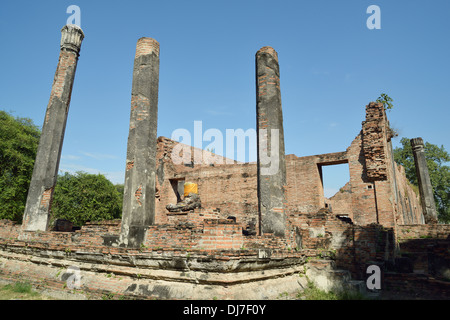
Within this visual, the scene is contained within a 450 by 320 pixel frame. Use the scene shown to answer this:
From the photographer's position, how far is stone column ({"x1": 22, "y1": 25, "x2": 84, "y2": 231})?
877cm

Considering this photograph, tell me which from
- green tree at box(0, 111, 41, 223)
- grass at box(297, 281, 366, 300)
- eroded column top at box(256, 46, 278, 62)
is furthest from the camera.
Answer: green tree at box(0, 111, 41, 223)

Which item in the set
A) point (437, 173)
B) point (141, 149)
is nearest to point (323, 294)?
point (141, 149)

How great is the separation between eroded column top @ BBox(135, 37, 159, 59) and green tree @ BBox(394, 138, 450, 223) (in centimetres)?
3009

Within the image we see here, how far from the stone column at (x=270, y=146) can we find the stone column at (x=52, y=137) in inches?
249

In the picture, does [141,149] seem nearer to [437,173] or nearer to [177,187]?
[177,187]

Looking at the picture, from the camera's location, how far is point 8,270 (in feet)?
23.4

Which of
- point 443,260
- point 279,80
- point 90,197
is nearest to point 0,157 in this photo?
point 90,197

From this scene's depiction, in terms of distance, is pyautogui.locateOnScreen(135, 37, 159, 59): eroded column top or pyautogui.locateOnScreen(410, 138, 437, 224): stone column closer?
pyautogui.locateOnScreen(135, 37, 159, 59): eroded column top

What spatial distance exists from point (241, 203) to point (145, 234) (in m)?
11.1

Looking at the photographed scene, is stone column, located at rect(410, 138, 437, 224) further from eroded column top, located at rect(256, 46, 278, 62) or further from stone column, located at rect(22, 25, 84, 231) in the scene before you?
stone column, located at rect(22, 25, 84, 231)

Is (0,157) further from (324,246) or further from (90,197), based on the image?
(324,246)

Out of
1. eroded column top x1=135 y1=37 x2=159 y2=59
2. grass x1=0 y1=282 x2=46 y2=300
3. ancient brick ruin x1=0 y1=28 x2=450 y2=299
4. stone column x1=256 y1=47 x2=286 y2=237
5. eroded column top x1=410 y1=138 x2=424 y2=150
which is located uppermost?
eroded column top x1=410 y1=138 x2=424 y2=150

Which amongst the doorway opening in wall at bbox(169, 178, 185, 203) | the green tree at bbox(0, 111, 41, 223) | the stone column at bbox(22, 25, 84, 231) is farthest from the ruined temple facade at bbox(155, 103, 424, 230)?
the green tree at bbox(0, 111, 41, 223)

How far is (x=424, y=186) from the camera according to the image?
1847cm
